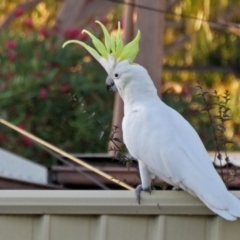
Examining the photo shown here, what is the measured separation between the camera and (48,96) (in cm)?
661

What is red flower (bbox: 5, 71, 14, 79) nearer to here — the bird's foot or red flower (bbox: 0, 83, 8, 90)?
red flower (bbox: 0, 83, 8, 90)

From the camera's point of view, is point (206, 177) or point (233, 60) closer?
point (206, 177)

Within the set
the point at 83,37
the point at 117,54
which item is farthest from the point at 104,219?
the point at 83,37

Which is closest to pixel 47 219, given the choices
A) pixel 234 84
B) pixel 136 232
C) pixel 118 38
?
pixel 136 232

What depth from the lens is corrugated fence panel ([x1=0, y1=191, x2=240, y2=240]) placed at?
213 centimetres

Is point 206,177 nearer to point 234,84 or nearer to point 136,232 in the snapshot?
point 136,232

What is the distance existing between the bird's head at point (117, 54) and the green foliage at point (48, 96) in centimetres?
388

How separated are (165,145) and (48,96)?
4.38 metres

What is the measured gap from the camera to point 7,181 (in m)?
3.39

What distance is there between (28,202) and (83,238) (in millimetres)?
202

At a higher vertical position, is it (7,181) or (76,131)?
A: (76,131)

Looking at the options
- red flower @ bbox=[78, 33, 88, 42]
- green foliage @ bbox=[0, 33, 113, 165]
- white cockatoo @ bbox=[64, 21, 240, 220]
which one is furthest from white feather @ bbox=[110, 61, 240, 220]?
red flower @ bbox=[78, 33, 88, 42]

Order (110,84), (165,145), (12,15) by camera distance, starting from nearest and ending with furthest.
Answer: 1. (165,145)
2. (110,84)
3. (12,15)

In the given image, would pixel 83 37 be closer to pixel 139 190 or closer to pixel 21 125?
pixel 21 125
